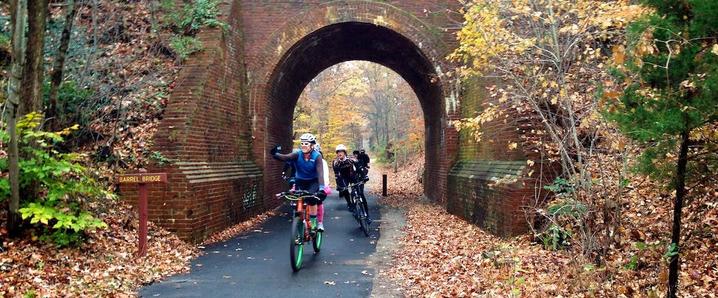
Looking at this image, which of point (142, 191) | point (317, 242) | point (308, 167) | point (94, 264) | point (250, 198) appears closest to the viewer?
point (94, 264)

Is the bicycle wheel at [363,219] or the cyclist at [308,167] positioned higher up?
the cyclist at [308,167]

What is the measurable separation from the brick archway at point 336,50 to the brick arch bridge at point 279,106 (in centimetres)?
3

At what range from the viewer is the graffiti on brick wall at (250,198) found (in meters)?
11.8

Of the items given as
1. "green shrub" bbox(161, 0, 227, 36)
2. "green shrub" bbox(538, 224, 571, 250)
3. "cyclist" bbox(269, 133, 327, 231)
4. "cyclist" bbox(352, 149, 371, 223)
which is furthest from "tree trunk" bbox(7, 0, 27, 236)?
"green shrub" bbox(538, 224, 571, 250)

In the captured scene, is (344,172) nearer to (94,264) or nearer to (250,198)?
(250,198)

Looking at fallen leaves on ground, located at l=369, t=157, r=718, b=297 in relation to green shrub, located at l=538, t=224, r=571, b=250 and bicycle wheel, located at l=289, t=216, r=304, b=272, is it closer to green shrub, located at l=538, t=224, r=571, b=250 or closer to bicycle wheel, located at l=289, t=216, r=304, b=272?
green shrub, located at l=538, t=224, r=571, b=250

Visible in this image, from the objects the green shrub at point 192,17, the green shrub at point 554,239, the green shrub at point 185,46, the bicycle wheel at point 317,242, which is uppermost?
the green shrub at point 192,17

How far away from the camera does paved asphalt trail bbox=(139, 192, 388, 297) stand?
19.2ft

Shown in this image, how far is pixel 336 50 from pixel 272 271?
10859 millimetres

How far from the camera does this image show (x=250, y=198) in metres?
12.3

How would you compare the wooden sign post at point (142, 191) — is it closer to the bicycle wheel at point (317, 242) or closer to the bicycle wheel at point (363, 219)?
the bicycle wheel at point (317, 242)

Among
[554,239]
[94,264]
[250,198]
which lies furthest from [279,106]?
[554,239]

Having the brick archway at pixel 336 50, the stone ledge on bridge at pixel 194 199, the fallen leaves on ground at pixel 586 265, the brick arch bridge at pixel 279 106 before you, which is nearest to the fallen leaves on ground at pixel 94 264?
the stone ledge on bridge at pixel 194 199

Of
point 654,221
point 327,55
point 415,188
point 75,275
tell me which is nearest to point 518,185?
point 654,221
